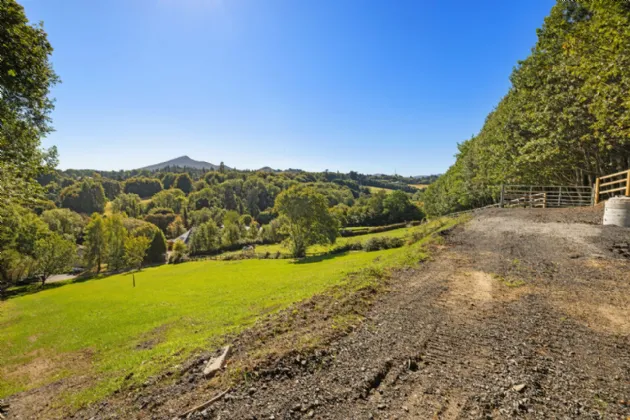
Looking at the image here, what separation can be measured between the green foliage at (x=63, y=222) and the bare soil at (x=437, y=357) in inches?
3575

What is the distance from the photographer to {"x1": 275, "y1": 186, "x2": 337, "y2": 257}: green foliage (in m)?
51.3

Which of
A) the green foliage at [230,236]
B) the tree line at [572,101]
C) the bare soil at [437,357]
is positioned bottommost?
the green foliage at [230,236]

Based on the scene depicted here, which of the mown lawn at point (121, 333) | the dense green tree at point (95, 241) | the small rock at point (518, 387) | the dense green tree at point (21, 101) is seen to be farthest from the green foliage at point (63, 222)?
the small rock at point (518, 387)

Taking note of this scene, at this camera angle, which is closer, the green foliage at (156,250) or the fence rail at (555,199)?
the fence rail at (555,199)

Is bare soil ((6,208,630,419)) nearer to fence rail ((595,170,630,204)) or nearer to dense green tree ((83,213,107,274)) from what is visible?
fence rail ((595,170,630,204))

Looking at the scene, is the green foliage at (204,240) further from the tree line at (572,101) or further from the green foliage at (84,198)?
the green foliage at (84,198)

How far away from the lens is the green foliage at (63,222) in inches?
3068

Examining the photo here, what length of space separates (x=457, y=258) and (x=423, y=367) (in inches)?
346

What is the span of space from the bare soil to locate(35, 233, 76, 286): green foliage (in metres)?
62.6

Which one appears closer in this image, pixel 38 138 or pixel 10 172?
pixel 10 172

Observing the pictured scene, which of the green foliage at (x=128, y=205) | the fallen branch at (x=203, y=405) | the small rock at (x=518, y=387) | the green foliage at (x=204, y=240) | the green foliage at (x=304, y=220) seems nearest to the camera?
the small rock at (x=518, y=387)

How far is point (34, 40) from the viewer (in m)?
12.9

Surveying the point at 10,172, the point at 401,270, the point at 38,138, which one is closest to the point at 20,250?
the point at 38,138

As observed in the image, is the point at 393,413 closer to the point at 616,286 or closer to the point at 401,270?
the point at 401,270
